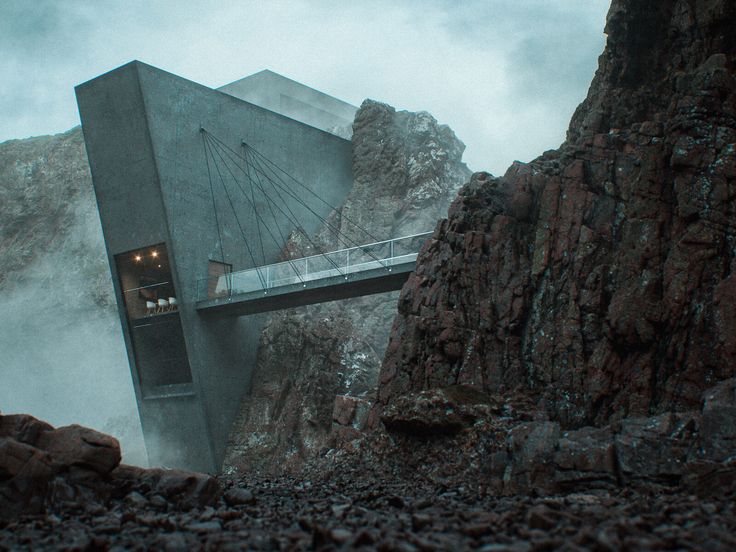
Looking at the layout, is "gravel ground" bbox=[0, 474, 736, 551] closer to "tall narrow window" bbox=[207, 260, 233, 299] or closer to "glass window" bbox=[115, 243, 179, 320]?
"tall narrow window" bbox=[207, 260, 233, 299]

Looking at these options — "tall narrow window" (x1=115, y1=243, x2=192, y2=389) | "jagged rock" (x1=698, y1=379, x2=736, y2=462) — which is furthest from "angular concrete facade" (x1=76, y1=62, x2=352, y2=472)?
"jagged rock" (x1=698, y1=379, x2=736, y2=462)

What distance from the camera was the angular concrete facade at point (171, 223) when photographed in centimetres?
2533

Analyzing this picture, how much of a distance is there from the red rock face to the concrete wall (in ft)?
93.7

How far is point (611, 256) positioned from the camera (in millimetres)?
13422

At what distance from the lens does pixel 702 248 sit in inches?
470

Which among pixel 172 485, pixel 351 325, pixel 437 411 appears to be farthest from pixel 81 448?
pixel 351 325

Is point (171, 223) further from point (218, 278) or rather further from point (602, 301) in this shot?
point (602, 301)

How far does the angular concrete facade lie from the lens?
25.3 m

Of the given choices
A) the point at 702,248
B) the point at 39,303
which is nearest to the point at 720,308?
the point at 702,248

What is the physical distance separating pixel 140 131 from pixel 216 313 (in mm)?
7047

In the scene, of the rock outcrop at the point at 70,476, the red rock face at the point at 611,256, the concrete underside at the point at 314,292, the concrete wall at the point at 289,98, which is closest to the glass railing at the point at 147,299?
the concrete underside at the point at 314,292

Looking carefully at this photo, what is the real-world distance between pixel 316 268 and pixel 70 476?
46.5 feet

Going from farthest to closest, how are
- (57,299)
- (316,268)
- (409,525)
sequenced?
(57,299)
(316,268)
(409,525)

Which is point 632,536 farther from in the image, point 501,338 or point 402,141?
point 402,141
